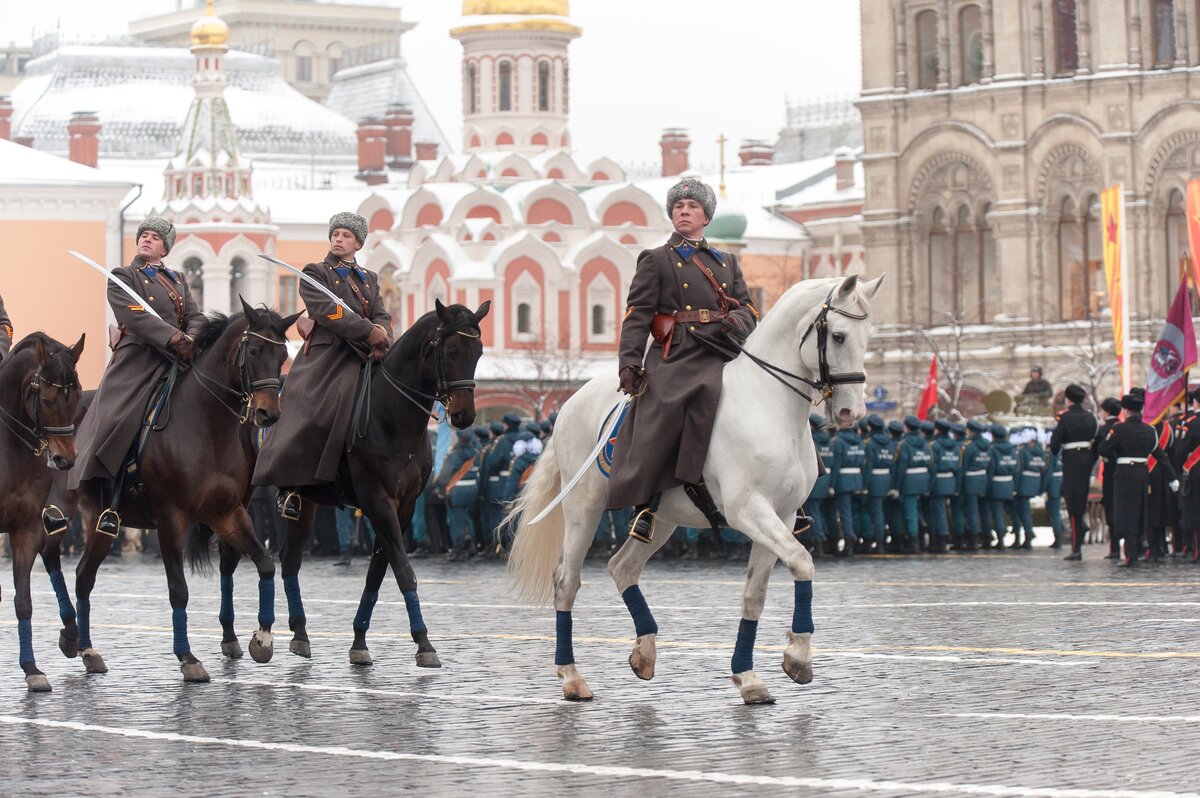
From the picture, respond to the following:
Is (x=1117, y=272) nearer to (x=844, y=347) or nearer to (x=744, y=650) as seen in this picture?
(x=844, y=347)

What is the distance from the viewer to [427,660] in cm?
1239

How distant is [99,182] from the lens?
6969 cm

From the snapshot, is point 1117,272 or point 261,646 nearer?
point 261,646

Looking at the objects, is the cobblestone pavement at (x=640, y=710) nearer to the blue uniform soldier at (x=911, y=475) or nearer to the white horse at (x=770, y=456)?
the white horse at (x=770, y=456)

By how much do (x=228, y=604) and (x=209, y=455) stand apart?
1.17 meters

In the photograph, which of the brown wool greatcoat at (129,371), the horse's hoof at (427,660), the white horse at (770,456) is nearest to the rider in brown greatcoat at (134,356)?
the brown wool greatcoat at (129,371)

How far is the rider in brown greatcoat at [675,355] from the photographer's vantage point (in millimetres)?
10867

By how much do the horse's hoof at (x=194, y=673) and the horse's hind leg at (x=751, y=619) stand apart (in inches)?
110

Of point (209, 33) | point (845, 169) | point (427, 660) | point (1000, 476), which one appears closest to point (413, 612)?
point (427, 660)

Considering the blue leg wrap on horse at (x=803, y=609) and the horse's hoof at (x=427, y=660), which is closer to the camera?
the blue leg wrap on horse at (x=803, y=609)

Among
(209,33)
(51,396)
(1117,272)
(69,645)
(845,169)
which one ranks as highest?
(209,33)

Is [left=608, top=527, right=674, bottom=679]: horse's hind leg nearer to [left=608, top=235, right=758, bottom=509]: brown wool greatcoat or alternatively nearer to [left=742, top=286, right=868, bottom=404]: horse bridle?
[left=608, top=235, right=758, bottom=509]: brown wool greatcoat

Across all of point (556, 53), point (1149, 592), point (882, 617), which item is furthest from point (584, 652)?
point (556, 53)

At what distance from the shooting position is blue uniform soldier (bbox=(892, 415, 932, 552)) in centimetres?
2469
